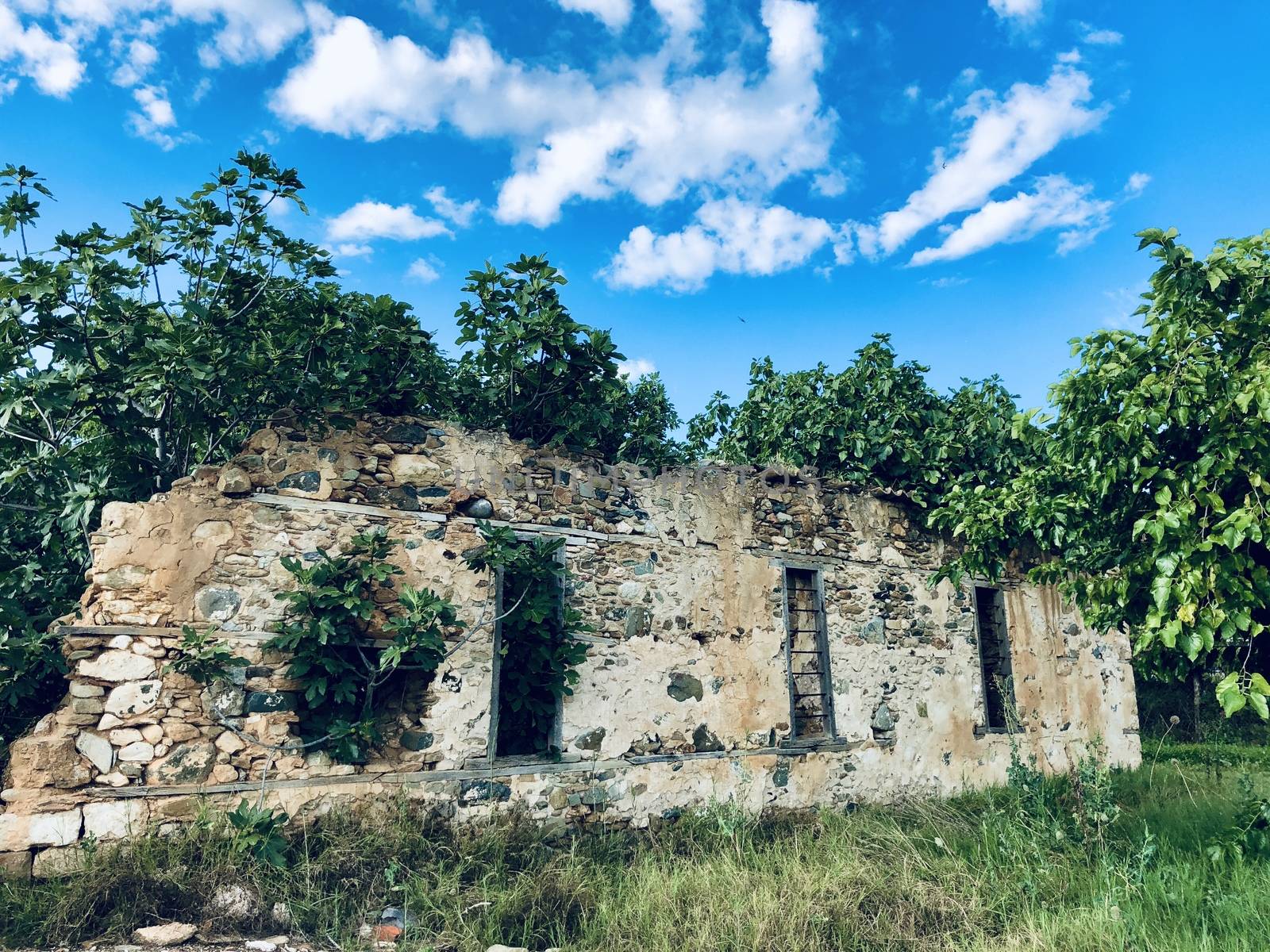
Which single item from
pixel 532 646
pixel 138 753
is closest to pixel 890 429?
pixel 532 646

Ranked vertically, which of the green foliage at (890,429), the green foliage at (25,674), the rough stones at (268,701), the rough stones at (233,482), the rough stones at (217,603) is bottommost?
the rough stones at (268,701)

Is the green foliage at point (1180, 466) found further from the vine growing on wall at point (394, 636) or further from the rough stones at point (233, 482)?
the rough stones at point (233, 482)

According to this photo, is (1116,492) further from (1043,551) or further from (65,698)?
(65,698)

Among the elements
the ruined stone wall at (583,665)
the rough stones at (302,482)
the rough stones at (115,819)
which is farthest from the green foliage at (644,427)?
the rough stones at (115,819)

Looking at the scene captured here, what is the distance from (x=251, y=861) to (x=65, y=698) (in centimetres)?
163

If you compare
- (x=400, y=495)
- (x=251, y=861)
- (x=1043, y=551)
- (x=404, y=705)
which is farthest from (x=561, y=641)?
(x=1043, y=551)

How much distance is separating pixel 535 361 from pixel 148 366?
10.2 ft

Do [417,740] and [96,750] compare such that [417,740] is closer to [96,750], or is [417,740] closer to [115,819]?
[115,819]

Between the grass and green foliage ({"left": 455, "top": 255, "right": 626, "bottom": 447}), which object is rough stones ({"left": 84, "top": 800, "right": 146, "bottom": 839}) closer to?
the grass

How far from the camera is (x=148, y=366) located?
17.2 ft

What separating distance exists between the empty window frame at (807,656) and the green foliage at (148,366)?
4321mm

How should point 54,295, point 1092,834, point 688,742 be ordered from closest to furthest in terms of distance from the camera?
1. point 54,295
2. point 1092,834
3. point 688,742

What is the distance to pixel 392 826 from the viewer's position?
5.28m

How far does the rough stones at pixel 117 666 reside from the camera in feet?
16.1
